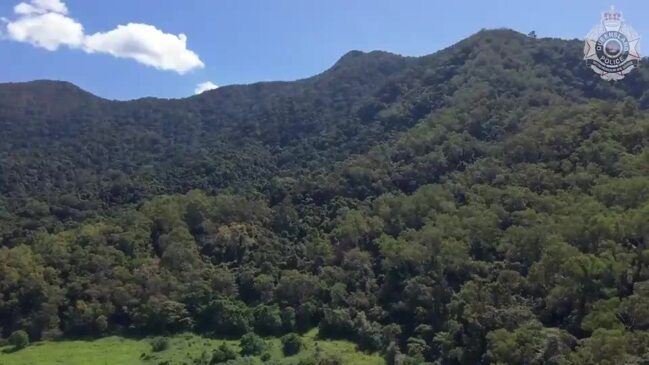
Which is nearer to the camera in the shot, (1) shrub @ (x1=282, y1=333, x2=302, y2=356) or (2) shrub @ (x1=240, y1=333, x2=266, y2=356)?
(2) shrub @ (x1=240, y1=333, x2=266, y2=356)

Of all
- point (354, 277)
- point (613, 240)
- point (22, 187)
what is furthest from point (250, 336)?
point (22, 187)

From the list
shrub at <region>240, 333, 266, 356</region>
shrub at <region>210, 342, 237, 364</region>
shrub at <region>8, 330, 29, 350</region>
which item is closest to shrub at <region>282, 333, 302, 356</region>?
shrub at <region>240, 333, 266, 356</region>

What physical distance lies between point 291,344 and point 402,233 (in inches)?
652

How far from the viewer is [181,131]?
138 meters

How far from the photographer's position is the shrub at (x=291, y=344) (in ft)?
159

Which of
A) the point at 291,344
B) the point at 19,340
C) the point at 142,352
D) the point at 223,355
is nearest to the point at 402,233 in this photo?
the point at 291,344

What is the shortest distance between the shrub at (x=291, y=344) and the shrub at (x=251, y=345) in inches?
59.4

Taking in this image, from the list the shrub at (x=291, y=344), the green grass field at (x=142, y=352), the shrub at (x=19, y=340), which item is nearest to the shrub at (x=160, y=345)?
the green grass field at (x=142, y=352)

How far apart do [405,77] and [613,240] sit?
77771mm

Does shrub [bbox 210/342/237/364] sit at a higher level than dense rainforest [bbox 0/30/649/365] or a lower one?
lower

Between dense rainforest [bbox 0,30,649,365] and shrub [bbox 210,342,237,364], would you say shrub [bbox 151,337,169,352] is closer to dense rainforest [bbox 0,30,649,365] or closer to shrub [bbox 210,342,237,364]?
dense rainforest [bbox 0,30,649,365]

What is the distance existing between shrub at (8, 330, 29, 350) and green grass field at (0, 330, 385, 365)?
0.50 metres

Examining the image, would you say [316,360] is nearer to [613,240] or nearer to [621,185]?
[613,240]

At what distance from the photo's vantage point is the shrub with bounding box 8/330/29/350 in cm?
5238
